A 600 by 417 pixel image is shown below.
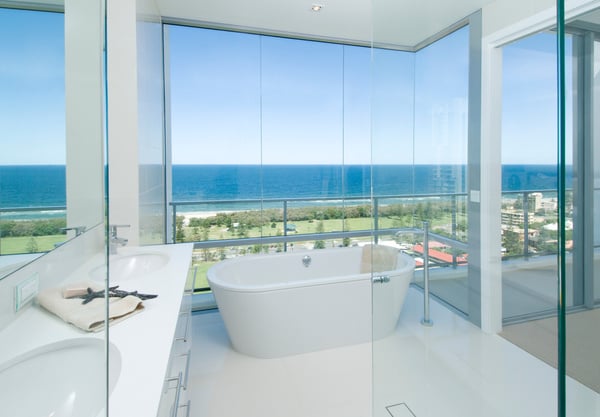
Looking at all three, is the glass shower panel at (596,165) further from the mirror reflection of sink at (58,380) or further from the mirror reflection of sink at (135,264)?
the mirror reflection of sink at (135,264)

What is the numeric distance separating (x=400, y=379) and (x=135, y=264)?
174 centimetres

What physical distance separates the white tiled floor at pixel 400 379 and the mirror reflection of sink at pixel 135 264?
2.90 ft

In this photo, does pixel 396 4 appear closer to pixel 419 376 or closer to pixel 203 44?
pixel 419 376

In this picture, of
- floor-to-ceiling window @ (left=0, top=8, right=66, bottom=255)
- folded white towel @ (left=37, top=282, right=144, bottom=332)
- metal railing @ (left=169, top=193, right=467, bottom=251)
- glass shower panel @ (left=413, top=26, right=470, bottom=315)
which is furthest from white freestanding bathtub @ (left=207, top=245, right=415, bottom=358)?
floor-to-ceiling window @ (left=0, top=8, right=66, bottom=255)

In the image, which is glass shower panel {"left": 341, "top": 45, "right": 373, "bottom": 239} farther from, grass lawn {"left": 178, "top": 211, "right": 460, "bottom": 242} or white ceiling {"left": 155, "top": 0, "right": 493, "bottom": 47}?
white ceiling {"left": 155, "top": 0, "right": 493, "bottom": 47}

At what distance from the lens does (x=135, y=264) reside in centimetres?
220

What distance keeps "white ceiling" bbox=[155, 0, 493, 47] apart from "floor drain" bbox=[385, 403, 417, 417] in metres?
1.92

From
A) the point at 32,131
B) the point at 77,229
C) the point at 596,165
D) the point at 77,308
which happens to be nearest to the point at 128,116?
the point at 77,229

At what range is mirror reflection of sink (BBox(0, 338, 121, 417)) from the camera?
2.41 feet

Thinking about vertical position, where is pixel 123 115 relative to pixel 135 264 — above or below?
above

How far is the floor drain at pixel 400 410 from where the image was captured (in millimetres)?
1726

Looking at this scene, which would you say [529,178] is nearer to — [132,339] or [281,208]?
[132,339]

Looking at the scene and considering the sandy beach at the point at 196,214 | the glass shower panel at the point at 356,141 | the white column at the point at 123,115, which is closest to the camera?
the white column at the point at 123,115

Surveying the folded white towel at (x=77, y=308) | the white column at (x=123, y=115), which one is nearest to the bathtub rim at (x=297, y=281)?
the white column at (x=123, y=115)
